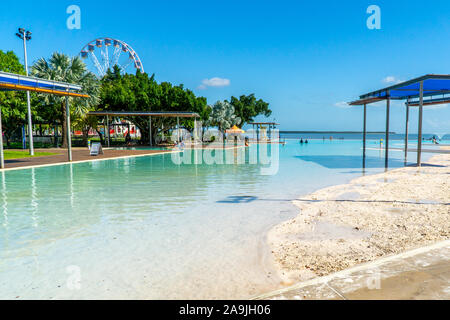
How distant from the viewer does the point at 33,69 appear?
28.4 meters

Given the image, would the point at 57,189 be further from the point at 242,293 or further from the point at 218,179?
the point at 242,293

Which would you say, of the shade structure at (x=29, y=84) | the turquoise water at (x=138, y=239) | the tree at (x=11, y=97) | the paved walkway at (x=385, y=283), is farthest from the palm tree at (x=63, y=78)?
the paved walkway at (x=385, y=283)

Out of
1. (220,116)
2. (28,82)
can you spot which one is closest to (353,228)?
(28,82)

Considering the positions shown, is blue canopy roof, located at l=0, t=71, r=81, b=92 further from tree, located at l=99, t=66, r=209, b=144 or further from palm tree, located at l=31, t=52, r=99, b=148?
tree, located at l=99, t=66, r=209, b=144

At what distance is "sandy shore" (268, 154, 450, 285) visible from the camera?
13.7 feet

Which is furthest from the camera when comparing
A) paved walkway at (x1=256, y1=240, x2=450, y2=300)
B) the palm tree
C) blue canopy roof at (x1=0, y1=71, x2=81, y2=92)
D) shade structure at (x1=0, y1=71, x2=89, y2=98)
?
the palm tree

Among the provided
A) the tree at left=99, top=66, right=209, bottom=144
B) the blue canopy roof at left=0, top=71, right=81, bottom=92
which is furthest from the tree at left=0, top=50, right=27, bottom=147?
the blue canopy roof at left=0, top=71, right=81, bottom=92

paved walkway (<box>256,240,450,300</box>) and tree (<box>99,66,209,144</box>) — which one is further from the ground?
tree (<box>99,66,209,144</box>)

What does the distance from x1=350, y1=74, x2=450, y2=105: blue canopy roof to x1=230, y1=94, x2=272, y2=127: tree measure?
51344 mm

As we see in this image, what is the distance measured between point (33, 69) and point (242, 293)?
32.9m

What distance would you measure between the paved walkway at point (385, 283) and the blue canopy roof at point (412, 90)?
37.0 ft

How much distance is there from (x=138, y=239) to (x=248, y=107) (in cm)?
6788
